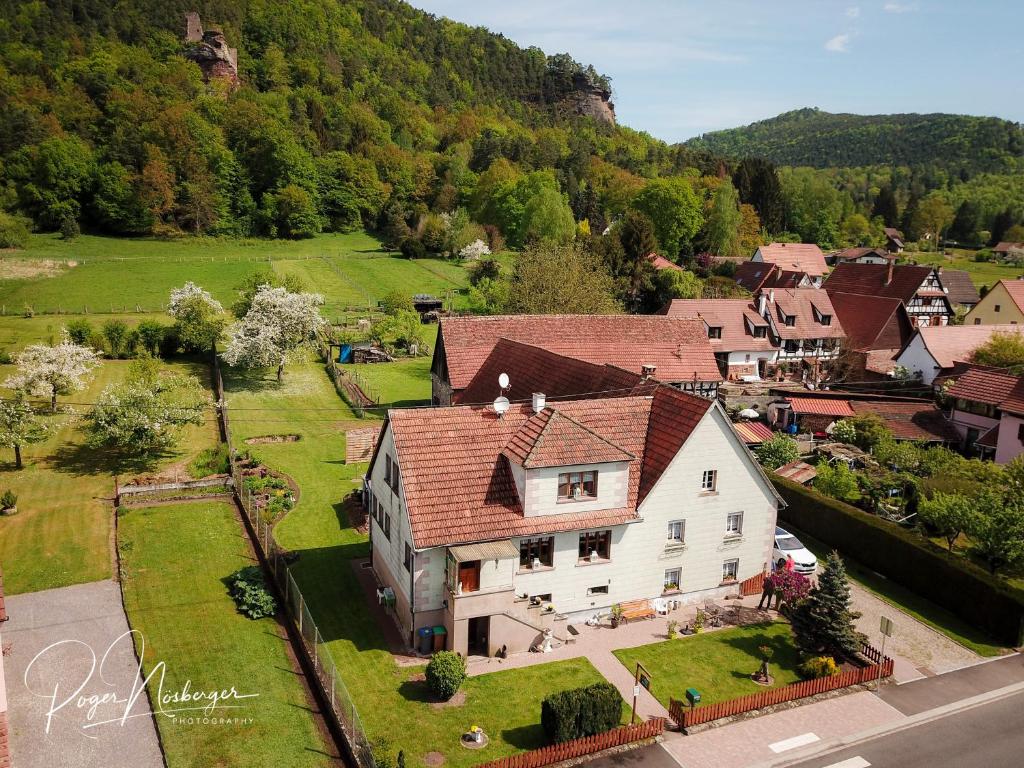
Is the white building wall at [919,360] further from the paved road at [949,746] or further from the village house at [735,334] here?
the paved road at [949,746]

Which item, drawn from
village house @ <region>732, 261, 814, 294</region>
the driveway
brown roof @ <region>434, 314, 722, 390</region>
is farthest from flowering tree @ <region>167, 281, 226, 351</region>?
village house @ <region>732, 261, 814, 294</region>

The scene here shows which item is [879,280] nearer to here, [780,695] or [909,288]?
[909,288]

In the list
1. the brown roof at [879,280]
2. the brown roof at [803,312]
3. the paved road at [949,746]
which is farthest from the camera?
the brown roof at [879,280]

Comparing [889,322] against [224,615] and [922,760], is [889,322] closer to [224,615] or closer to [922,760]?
[922,760]

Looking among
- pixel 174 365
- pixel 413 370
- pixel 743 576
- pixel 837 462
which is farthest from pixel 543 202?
pixel 743 576

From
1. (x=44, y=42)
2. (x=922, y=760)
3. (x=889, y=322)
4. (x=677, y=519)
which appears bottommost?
(x=922, y=760)

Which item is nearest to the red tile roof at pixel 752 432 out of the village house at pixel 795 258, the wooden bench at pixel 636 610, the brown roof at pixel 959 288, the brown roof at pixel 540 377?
the brown roof at pixel 540 377
